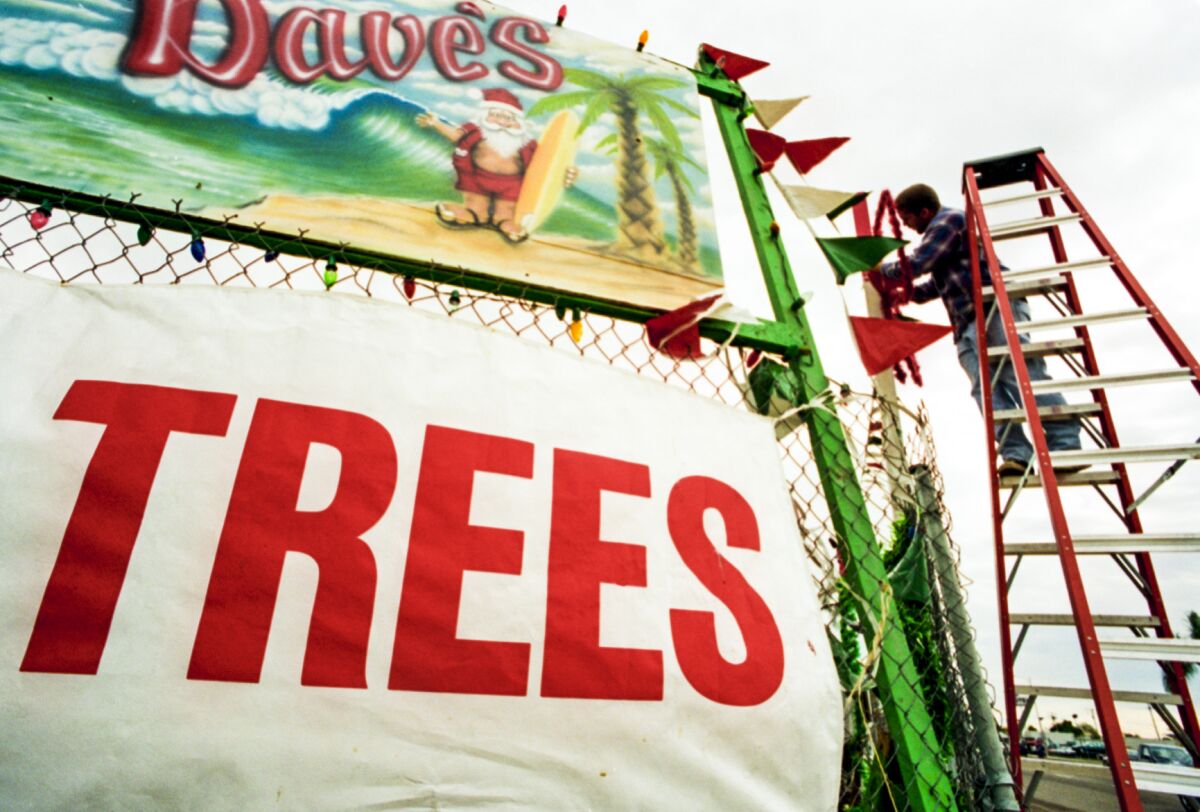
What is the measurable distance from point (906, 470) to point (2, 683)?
9.00ft

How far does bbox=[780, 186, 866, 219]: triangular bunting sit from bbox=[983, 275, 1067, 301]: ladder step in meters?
1.06

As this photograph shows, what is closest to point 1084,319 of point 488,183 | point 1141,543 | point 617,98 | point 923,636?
point 1141,543

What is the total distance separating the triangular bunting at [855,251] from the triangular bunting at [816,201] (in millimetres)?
203

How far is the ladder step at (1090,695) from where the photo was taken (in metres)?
2.51

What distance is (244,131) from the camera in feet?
7.13

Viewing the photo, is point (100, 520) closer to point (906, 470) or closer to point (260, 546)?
point (260, 546)

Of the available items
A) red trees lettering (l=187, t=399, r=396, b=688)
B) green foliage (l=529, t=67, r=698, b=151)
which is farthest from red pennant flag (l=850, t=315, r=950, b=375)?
red trees lettering (l=187, t=399, r=396, b=688)

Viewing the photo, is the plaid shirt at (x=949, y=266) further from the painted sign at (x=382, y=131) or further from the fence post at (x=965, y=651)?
the painted sign at (x=382, y=131)

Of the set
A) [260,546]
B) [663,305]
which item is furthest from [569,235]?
[260,546]

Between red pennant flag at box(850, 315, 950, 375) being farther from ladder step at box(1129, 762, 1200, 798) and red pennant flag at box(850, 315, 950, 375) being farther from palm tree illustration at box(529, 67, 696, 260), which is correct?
ladder step at box(1129, 762, 1200, 798)

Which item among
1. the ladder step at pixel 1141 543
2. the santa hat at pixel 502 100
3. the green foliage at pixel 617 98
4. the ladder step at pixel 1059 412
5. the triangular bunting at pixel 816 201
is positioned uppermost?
the green foliage at pixel 617 98

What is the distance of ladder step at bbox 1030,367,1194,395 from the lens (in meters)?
2.64

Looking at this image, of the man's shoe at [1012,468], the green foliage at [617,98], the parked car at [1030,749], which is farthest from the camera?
the parked car at [1030,749]

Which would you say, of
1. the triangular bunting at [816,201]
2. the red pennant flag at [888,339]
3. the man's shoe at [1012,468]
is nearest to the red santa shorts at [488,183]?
the triangular bunting at [816,201]
